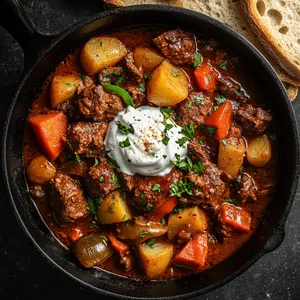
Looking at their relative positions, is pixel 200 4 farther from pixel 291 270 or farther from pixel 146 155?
pixel 291 270

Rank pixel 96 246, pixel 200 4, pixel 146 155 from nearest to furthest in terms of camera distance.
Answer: pixel 146 155 → pixel 96 246 → pixel 200 4

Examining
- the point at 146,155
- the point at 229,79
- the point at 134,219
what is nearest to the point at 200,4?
the point at 229,79

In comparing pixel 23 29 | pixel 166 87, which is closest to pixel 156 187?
pixel 166 87

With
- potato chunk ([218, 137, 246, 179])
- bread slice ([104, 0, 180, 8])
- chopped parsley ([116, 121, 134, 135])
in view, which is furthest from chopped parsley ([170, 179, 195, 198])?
bread slice ([104, 0, 180, 8])

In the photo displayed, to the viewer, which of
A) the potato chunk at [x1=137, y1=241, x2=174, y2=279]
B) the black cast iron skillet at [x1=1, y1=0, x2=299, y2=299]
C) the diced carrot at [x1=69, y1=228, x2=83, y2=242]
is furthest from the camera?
the diced carrot at [x1=69, y1=228, x2=83, y2=242]

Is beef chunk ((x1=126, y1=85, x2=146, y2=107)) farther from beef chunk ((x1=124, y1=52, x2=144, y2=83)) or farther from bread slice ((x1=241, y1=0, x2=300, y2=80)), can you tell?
bread slice ((x1=241, y1=0, x2=300, y2=80))
